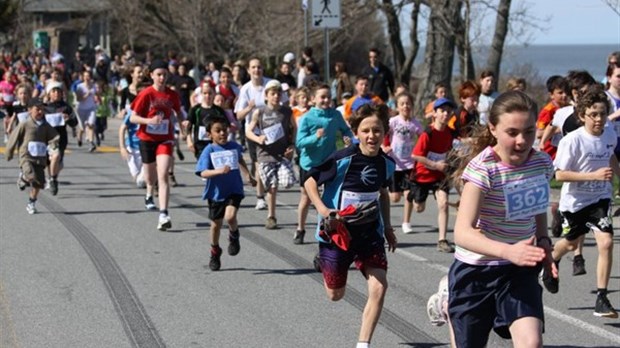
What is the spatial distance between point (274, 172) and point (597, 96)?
18.5 feet

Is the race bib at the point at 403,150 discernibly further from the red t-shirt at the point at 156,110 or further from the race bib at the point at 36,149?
the race bib at the point at 36,149

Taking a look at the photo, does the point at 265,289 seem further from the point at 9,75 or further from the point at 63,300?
the point at 9,75

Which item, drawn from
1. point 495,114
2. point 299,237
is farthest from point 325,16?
point 495,114

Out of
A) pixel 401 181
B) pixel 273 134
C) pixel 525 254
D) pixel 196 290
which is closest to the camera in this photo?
pixel 525 254

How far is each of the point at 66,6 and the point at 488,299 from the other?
233ft

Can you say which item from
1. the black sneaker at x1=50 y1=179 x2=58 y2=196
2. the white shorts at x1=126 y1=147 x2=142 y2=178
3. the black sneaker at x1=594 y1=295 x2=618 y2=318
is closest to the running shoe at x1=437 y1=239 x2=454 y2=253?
the black sneaker at x1=594 y1=295 x2=618 y2=318

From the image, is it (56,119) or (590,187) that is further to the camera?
(56,119)

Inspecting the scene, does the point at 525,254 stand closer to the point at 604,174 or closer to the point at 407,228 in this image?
the point at 604,174

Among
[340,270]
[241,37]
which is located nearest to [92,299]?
[340,270]

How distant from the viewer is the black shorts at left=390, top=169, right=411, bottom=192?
13172mm

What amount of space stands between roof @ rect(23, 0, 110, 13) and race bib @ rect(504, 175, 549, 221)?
157ft

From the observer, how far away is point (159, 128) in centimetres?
1389

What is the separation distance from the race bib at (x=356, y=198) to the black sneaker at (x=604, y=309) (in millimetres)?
2000

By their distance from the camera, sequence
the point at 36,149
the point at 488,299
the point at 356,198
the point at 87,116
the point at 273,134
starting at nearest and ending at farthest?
1. the point at 488,299
2. the point at 356,198
3. the point at 273,134
4. the point at 36,149
5. the point at 87,116
